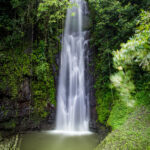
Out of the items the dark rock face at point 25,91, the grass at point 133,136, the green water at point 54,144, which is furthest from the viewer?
the dark rock face at point 25,91

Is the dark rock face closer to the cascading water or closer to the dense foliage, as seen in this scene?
the cascading water

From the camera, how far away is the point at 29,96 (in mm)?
7867

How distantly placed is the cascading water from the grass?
362 centimetres

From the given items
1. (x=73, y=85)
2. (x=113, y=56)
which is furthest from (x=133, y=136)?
(x=73, y=85)

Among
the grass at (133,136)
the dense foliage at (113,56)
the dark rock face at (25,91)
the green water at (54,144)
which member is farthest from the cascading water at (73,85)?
the grass at (133,136)

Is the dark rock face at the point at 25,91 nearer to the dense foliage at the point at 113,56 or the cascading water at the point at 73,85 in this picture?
the cascading water at the point at 73,85

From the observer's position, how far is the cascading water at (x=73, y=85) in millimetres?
8391

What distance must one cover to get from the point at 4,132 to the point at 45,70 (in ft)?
12.8

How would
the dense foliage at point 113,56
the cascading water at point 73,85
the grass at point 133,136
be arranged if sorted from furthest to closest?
1. the cascading water at point 73,85
2. the dense foliage at point 113,56
3. the grass at point 133,136

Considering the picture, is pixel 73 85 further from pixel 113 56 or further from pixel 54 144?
pixel 54 144

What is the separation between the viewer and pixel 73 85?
30.7ft

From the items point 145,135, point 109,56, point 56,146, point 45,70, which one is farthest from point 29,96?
point 145,135

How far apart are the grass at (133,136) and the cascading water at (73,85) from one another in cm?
362

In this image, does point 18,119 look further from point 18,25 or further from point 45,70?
point 18,25
